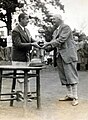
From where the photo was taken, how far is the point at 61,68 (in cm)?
837

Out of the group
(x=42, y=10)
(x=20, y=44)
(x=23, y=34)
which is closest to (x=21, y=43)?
(x=20, y=44)

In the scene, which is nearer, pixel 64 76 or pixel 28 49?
pixel 28 49

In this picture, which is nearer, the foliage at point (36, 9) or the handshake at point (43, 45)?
the handshake at point (43, 45)

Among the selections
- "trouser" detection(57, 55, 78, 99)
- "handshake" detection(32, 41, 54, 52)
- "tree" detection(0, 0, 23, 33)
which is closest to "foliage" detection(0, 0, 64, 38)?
"tree" detection(0, 0, 23, 33)

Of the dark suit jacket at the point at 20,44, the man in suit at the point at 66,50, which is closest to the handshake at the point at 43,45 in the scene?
the man in suit at the point at 66,50

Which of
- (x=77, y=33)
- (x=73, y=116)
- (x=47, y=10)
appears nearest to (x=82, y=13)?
(x=77, y=33)

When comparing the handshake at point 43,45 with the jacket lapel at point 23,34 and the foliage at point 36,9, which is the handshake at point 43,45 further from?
the foliage at point 36,9

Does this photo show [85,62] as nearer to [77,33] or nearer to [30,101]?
[77,33]

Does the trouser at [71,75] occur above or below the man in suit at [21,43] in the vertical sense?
below

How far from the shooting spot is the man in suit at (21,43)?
7.44 m

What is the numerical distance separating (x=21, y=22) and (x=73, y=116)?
81.4 inches

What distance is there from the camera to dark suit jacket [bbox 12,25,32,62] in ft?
24.4

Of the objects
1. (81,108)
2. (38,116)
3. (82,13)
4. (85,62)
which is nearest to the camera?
(38,116)

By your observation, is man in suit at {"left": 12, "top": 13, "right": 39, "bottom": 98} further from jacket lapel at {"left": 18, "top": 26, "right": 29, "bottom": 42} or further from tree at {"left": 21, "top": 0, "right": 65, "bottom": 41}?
tree at {"left": 21, "top": 0, "right": 65, "bottom": 41}
